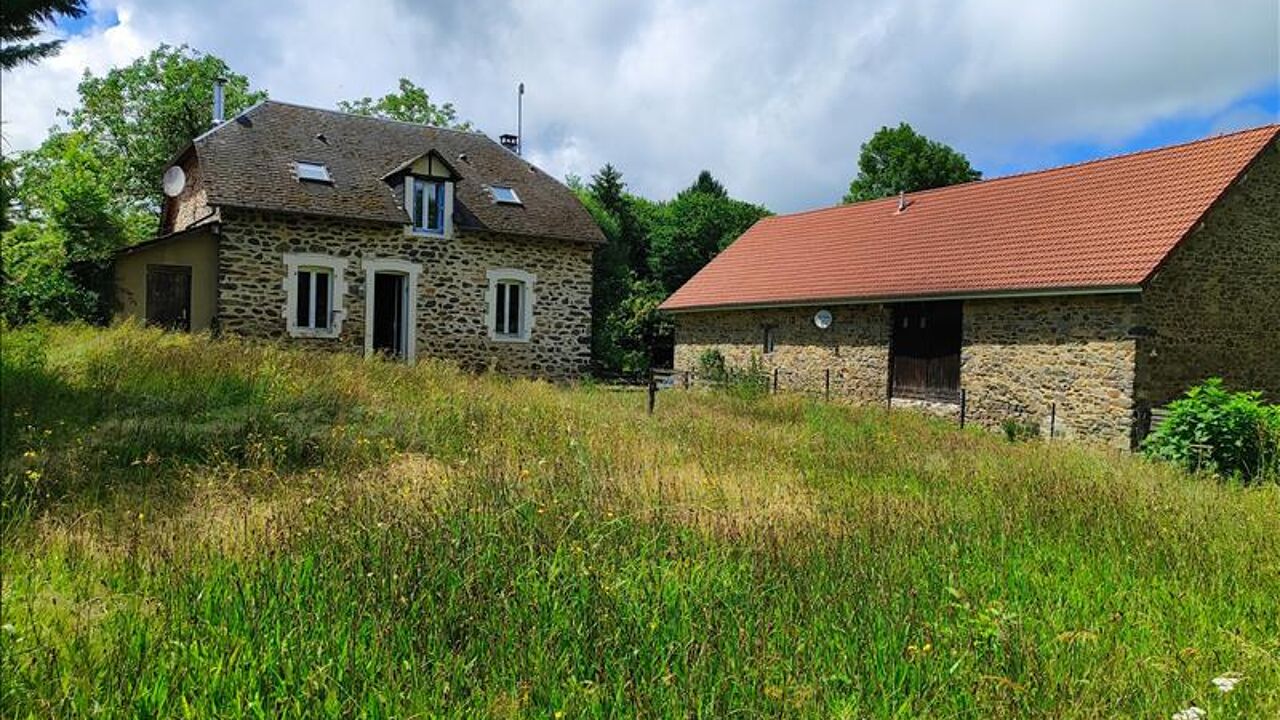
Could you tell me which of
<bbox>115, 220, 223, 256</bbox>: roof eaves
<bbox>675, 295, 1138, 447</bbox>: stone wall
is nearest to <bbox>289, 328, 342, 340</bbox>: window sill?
<bbox>115, 220, 223, 256</bbox>: roof eaves

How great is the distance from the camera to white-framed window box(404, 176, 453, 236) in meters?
19.4

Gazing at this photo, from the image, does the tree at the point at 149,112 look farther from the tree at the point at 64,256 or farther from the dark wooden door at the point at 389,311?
the dark wooden door at the point at 389,311

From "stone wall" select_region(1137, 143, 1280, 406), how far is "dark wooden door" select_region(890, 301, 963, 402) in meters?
3.90

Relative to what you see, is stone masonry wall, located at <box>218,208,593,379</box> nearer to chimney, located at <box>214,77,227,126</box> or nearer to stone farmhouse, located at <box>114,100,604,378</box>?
stone farmhouse, located at <box>114,100,604,378</box>

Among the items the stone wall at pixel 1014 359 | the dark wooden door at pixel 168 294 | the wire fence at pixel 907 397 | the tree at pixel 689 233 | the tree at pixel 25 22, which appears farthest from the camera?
the tree at pixel 689 233

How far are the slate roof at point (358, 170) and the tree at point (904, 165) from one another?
22552 mm

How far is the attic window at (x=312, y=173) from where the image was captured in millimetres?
18688

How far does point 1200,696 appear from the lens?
3.32 metres

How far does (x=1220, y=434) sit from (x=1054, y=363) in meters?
4.69

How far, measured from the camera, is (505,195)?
2141 cm

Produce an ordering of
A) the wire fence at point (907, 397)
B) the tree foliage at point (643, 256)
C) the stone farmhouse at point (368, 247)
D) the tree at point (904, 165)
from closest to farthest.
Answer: the wire fence at point (907, 397) → the stone farmhouse at point (368, 247) → the tree foliage at point (643, 256) → the tree at point (904, 165)

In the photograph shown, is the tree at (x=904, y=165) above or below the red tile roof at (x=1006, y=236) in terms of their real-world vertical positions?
above

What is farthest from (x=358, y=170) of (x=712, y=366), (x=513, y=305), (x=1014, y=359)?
(x=1014, y=359)

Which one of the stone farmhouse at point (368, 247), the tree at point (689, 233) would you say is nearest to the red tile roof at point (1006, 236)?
the stone farmhouse at point (368, 247)
